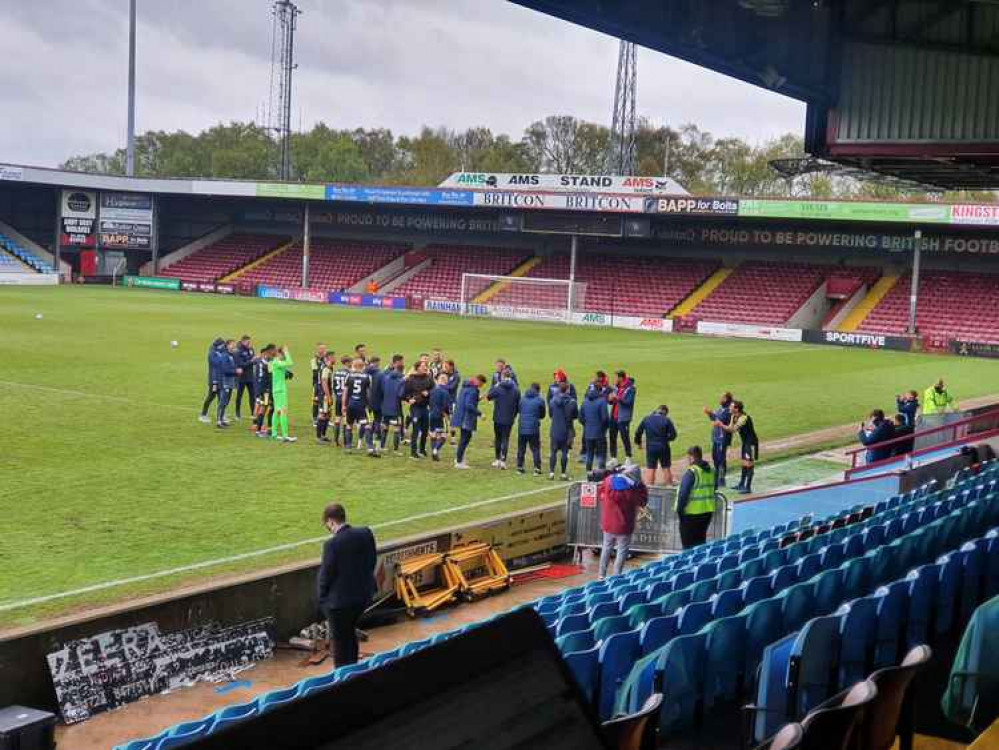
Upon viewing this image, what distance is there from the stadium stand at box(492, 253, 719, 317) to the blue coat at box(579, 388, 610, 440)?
37.6 m

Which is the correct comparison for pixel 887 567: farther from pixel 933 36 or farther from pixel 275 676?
pixel 933 36

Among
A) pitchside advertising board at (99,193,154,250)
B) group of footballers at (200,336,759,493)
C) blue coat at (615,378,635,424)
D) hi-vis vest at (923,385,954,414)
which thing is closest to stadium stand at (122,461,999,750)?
group of footballers at (200,336,759,493)

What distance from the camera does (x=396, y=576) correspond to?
11.5m

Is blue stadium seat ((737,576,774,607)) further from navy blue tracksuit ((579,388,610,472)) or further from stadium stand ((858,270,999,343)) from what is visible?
stadium stand ((858,270,999,343))

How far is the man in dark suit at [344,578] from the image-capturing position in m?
9.02

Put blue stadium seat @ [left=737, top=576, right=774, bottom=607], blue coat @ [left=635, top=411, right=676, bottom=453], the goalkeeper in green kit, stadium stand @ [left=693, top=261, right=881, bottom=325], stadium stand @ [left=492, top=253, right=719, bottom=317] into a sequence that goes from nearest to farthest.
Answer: blue stadium seat @ [left=737, top=576, right=774, bottom=607], blue coat @ [left=635, top=411, right=676, bottom=453], the goalkeeper in green kit, stadium stand @ [left=693, top=261, right=881, bottom=325], stadium stand @ [left=492, top=253, right=719, bottom=317]

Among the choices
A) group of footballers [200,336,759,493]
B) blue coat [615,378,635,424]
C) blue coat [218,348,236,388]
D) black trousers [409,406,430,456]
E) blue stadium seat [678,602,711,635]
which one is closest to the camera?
blue stadium seat [678,602,711,635]

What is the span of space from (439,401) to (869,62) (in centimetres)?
810

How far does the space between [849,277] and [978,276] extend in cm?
567

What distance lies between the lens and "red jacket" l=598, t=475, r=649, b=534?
39.9 ft

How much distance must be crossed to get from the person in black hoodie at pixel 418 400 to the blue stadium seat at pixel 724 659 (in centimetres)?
1215

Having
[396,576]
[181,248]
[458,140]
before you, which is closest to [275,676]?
[396,576]

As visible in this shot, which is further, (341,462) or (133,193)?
(133,193)

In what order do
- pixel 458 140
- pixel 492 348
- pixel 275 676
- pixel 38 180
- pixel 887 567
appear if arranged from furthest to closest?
pixel 458 140 → pixel 38 180 → pixel 492 348 → pixel 275 676 → pixel 887 567
